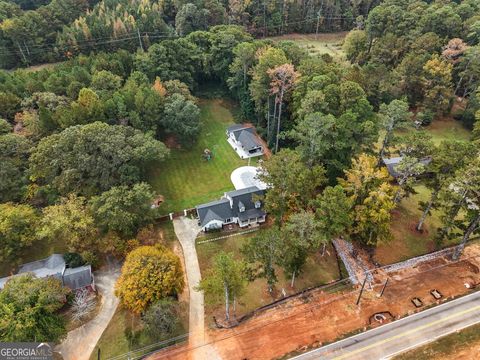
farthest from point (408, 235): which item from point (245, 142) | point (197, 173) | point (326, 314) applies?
point (197, 173)

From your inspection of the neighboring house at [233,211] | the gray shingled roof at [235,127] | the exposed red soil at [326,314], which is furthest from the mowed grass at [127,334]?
the gray shingled roof at [235,127]

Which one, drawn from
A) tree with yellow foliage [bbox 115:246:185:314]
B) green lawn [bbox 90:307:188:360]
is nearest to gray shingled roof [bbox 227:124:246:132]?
tree with yellow foliage [bbox 115:246:185:314]

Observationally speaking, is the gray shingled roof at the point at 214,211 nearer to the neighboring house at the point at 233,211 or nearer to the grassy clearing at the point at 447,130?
the neighboring house at the point at 233,211

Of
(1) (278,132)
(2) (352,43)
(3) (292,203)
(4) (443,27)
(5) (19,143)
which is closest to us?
(3) (292,203)

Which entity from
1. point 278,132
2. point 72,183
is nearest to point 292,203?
point 278,132

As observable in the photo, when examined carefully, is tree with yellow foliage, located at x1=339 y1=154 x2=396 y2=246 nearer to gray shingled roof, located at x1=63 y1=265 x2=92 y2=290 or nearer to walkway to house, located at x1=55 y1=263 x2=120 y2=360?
walkway to house, located at x1=55 y1=263 x2=120 y2=360

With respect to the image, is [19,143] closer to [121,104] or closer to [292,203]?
[121,104]
